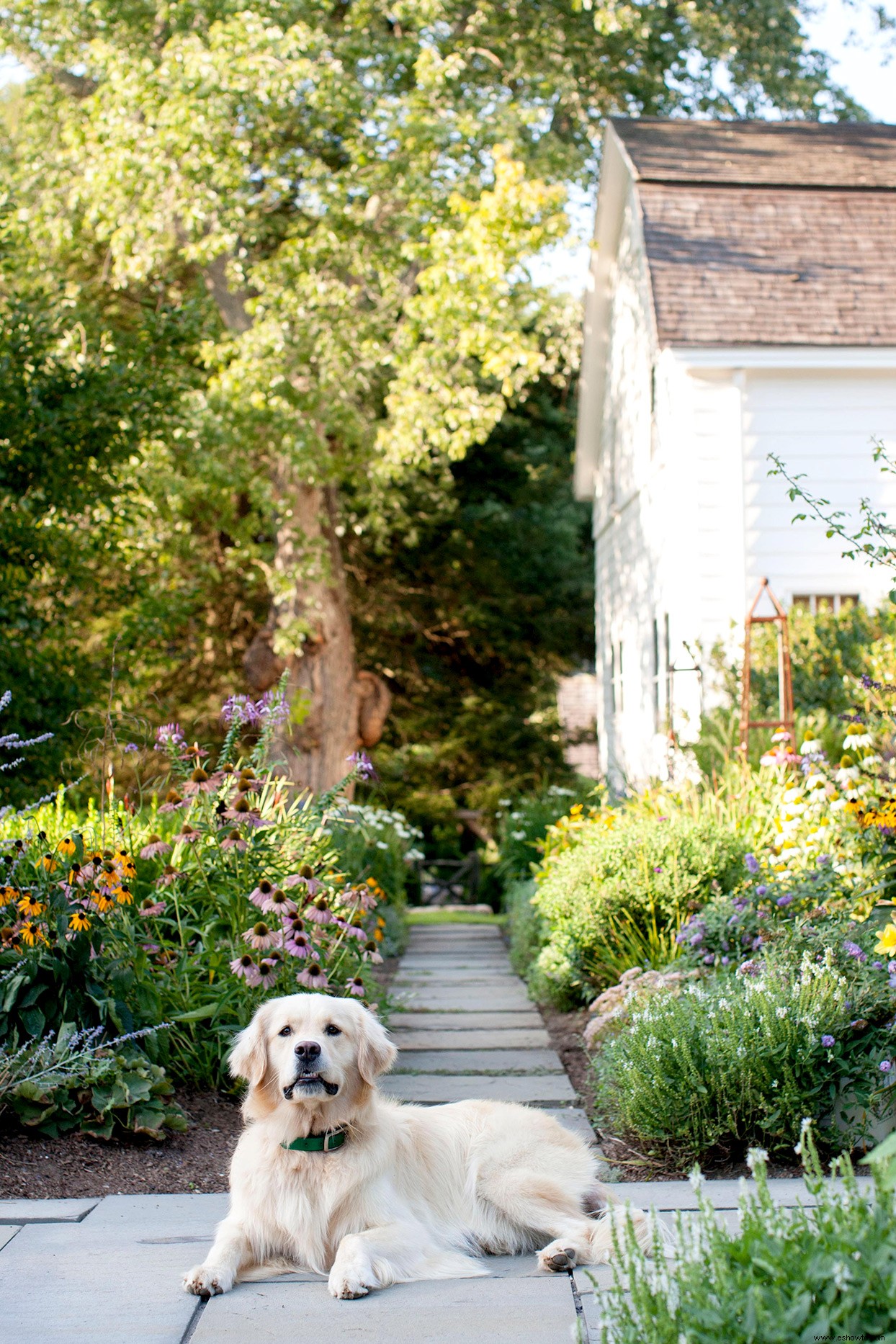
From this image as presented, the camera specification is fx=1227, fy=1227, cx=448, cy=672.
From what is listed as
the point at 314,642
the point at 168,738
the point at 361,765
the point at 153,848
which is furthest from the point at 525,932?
the point at 314,642

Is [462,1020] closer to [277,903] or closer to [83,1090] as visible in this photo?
[277,903]

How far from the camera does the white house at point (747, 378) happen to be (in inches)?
425

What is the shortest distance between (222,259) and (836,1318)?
→ 48.3ft

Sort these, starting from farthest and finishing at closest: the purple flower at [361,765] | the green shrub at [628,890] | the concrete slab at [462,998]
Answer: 1. the concrete slab at [462,998]
2. the green shrub at [628,890]
3. the purple flower at [361,765]

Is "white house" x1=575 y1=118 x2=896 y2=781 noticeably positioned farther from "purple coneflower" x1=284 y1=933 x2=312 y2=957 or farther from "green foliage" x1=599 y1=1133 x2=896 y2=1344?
"green foliage" x1=599 y1=1133 x2=896 y2=1344

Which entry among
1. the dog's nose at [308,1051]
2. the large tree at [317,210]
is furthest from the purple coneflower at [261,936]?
the large tree at [317,210]

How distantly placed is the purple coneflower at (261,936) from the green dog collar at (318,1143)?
1.56 metres

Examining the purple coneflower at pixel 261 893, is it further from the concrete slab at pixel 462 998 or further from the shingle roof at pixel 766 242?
the shingle roof at pixel 766 242

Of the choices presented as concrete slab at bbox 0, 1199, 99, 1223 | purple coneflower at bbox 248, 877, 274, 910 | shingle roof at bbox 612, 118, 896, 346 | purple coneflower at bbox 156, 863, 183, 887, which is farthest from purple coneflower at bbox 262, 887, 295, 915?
shingle roof at bbox 612, 118, 896, 346

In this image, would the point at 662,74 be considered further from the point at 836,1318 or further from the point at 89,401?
the point at 836,1318

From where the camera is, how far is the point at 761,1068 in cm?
424

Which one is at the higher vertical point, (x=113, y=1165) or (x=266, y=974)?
(x=266, y=974)

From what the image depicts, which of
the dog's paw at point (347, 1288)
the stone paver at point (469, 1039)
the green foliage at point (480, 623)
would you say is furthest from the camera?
the green foliage at point (480, 623)

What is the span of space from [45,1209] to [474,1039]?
9.94 ft
